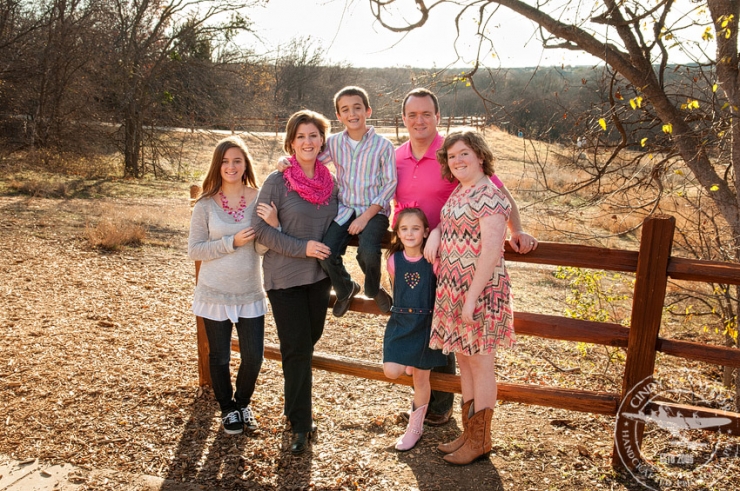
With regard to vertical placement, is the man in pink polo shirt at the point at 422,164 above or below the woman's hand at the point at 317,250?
above

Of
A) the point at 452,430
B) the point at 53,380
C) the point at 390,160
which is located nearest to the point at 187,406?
the point at 53,380

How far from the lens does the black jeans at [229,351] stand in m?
3.87

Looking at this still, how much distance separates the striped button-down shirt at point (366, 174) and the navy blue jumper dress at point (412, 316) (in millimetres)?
364

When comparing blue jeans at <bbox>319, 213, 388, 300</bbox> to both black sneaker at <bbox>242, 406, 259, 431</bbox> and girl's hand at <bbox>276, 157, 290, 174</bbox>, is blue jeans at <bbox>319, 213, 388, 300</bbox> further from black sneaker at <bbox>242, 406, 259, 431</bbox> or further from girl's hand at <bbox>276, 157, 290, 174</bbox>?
black sneaker at <bbox>242, 406, 259, 431</bbox>

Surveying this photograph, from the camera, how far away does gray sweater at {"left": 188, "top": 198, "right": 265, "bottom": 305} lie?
12.4ft

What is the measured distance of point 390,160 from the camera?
3566mm

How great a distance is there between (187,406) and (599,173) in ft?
12.5

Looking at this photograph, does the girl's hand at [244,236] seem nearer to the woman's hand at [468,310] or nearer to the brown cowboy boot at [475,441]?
A: the woman's hand at [468,310]

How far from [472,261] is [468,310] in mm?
268

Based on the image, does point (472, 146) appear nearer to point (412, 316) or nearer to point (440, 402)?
point (412, 316)

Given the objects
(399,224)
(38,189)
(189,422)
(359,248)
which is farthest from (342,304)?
(38,189)

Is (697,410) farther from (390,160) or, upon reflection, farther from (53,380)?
(53,380)

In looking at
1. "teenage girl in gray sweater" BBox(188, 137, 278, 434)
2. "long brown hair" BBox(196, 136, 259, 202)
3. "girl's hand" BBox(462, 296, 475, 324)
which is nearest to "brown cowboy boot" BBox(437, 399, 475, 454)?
"girl's hand" BBox(462, 296, 475, 324)

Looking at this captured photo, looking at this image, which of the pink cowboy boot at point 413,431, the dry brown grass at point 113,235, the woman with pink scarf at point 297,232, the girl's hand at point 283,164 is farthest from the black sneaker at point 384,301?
the dry brown grass at point 113,235
